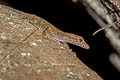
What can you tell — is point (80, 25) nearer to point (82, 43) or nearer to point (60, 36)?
point (82, 43)

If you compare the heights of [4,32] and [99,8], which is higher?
Answer: [99,8]

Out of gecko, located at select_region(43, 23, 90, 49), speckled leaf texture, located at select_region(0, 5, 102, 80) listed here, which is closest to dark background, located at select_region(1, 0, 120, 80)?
gecko, located at select_region(43, 23, 90, 49)

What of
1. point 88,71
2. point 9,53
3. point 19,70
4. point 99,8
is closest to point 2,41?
point 9,53

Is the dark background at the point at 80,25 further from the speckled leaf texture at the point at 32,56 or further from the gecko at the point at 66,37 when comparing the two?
the speckled leaf texture at the point at 32,56

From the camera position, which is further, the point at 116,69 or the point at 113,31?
the point at 116,69

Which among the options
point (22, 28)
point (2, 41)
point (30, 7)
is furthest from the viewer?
point (30, 7)

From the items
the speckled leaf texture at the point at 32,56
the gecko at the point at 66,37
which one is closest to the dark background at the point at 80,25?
the gecko at the point at 66,37

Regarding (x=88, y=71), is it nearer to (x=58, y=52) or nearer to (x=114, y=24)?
(x=58, y=52)

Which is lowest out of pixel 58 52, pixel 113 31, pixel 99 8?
pixel 58 52
